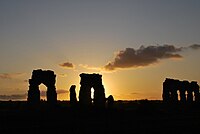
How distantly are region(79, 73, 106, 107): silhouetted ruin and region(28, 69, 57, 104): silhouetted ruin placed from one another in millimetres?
4067

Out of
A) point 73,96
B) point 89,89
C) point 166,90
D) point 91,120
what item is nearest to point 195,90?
point 166,90

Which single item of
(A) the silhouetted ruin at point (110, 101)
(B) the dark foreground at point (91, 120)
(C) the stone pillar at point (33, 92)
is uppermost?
(C) the stone pillar at point (33, 92)

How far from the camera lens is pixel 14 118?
111 ft

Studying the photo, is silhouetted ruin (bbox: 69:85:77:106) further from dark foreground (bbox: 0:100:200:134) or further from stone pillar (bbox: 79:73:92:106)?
dark foreground (bbox: 0:100:200:134)

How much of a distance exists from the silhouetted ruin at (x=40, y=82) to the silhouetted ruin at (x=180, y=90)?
19846 millimetres

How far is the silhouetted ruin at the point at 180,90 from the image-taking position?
185 ft

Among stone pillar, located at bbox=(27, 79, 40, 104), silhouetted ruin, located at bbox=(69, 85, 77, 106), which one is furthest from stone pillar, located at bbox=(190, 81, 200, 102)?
stone pillar, located at bbox=(27, 79, 40, 104)

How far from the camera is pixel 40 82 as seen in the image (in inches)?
1684

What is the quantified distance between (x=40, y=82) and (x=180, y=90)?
85.3ft

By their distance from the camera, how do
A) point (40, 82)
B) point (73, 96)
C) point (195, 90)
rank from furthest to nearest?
point (195, 90) < point (73, 96) < point (40, 82)

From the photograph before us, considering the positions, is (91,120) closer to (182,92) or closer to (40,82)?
(40,82)

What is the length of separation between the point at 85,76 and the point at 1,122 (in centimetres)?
1694

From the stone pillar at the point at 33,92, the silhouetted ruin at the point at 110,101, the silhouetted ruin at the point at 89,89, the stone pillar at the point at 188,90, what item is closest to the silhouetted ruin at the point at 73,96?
the silhouetted ruin at the point at 89,89

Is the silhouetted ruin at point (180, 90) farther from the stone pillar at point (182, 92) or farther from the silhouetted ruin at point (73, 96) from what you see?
the silhouetted ruin at point (73, 96)
